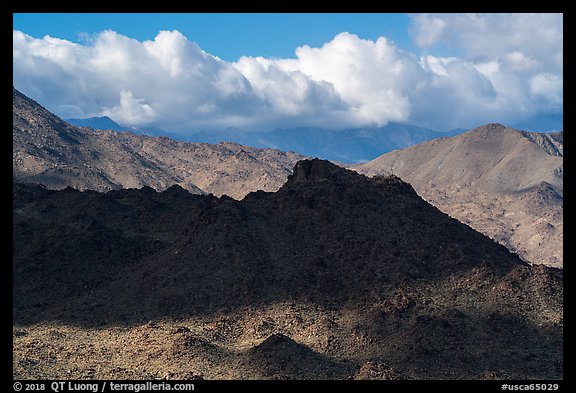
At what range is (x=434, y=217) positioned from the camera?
1718 inches

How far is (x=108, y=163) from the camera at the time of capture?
12012 cm

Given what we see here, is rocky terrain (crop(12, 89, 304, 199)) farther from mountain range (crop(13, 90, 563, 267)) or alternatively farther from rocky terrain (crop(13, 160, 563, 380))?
rocky terrain (crop(13, 160, 563, 380))

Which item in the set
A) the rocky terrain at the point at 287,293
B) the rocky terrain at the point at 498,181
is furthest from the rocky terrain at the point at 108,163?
the rocky terrain at the point at 287,293

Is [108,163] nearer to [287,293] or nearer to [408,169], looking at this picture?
[408,169]

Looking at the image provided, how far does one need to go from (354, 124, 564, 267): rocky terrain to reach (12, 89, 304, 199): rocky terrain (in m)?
39.1

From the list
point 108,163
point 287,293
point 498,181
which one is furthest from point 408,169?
point 287,293

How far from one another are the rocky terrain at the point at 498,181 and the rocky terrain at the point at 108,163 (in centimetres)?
3914

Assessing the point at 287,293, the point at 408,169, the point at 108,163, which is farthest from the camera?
the point at 408,169

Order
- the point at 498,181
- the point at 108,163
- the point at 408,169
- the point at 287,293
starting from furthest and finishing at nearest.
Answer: the point at 408,169, the point at 498,181, the point at 108,163, the point at 287,293

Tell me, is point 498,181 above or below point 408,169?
below

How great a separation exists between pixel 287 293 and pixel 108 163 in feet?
303

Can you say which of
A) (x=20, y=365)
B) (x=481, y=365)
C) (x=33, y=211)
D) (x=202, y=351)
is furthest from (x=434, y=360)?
(x=33, y=211)

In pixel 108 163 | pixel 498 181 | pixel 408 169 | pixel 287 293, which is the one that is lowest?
pixel 287 293

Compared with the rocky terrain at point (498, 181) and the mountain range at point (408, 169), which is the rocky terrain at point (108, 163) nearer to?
the mountain range at point (408, 169)
